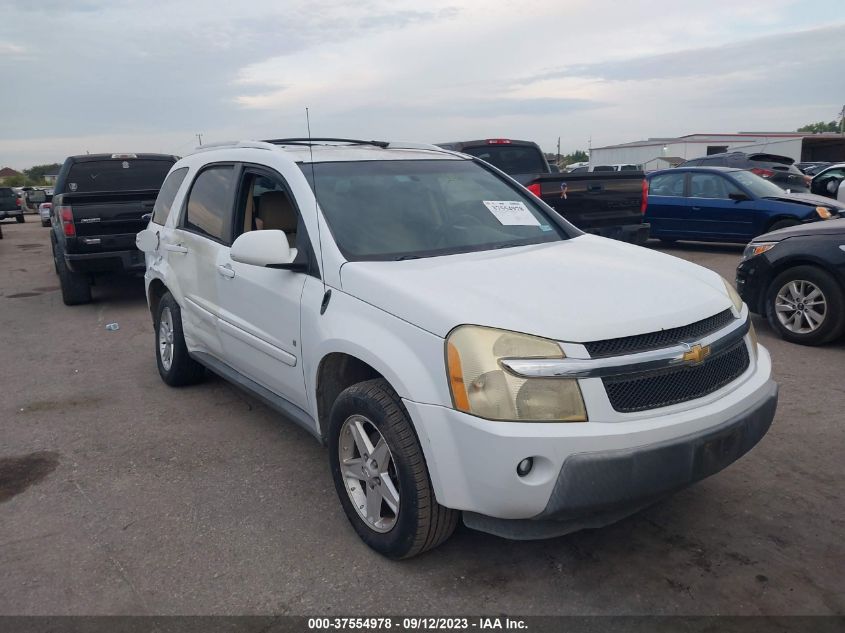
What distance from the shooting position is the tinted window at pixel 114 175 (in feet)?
33.4

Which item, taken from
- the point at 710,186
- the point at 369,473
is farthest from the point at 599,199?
the point at 369,473

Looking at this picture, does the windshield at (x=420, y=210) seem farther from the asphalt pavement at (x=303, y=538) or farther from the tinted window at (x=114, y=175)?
the tinted window at (x=114, y=175)

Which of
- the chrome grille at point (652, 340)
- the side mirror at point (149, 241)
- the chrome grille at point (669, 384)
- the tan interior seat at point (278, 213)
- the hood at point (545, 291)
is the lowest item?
the chrome grille at point (669, 384)

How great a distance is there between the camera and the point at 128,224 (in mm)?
9172

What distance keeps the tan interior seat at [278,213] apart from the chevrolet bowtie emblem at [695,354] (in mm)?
2220

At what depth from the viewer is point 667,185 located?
40.6ft

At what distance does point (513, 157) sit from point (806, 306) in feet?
16.8

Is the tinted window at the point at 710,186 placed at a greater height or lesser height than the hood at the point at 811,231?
greater

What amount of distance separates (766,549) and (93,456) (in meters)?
3.76

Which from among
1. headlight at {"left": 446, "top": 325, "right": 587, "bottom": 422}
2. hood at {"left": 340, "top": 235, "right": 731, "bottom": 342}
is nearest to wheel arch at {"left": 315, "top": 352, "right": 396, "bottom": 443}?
hood at {"left": 340, "top": 235, "right": 731, "bottom": 342}

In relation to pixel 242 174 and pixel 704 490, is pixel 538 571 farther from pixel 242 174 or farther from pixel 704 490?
pixel 242 174

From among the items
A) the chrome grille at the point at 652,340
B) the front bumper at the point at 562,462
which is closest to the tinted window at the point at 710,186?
the chrome grille at the point at 652,340

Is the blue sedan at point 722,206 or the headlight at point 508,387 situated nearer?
the headlight at point 508,387

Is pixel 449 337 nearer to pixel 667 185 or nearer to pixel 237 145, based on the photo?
pixel 237 145
